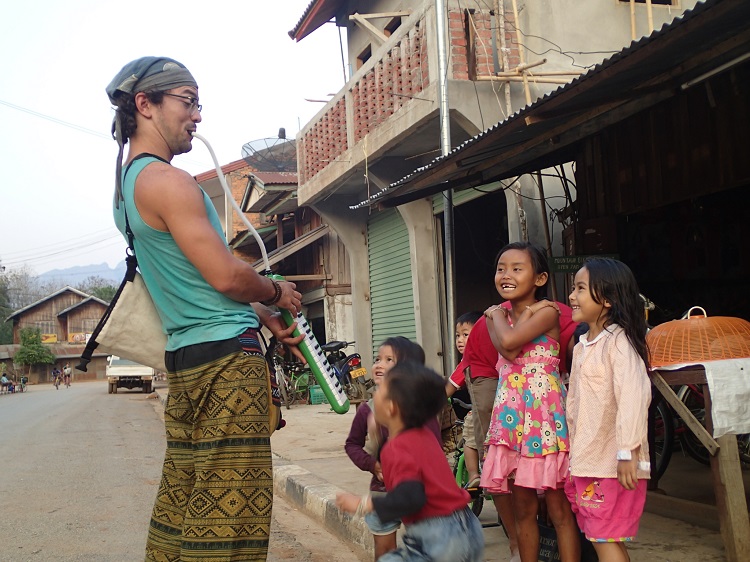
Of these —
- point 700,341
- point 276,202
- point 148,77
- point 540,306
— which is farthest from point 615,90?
point 276,202

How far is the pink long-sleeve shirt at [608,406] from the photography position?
9.65 feet

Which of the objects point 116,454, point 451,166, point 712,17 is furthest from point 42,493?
point 712,17

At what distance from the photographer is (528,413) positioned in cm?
350

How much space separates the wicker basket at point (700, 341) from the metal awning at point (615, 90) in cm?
144

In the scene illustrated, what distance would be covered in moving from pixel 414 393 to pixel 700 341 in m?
1.80

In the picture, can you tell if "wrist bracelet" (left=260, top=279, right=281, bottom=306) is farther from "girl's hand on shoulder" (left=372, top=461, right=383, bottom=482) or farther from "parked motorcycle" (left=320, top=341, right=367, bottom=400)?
"parked motorcycle" (left=320, top=341, right=367, bottom=400)

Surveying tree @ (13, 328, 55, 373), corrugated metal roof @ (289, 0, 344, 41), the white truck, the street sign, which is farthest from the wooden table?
tree @ (13, 328, 55, 373)

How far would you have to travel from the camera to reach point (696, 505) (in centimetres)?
443

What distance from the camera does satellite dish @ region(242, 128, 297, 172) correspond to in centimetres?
2081

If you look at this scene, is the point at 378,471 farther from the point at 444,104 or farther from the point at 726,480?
the point at 444,104

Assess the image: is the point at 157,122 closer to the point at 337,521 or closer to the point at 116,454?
the point at 337,521

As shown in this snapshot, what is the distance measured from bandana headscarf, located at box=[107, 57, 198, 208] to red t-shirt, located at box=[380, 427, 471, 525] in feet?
4.17

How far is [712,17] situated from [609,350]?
5.62 feet

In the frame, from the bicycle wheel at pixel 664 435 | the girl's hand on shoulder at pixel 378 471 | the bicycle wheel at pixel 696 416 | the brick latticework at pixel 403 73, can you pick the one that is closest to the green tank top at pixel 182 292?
the girl's hand on shoulder at pixel 378 471
